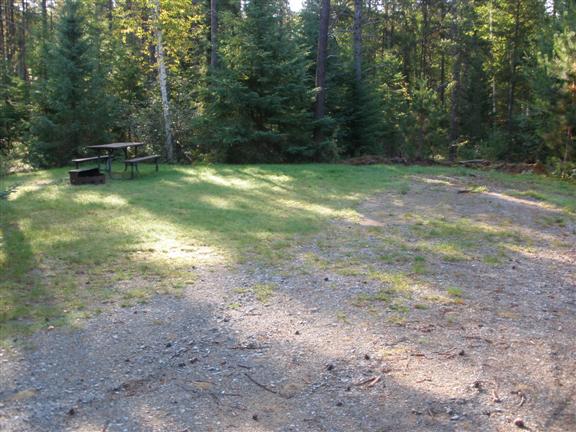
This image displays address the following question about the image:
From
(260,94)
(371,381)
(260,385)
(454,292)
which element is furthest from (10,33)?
(371,381)

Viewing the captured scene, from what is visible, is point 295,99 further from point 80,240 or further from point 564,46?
point 80,240

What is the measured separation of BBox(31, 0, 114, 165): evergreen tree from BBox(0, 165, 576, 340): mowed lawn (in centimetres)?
216

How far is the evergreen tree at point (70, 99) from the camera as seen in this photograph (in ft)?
51.4

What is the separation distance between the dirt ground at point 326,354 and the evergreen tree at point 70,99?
12105 millimetres

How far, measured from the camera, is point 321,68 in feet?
53.3

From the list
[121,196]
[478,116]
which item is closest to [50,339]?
[121,196]

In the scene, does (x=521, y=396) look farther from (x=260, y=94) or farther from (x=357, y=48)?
(x=357, y=48)

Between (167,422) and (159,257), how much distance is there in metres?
3.41

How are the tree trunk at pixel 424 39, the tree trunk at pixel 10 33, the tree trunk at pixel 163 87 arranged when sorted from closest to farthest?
the tree trunk at pixel 163 87, the tree trunk at pixel 424 39, the tree trunk at pixel 10 33

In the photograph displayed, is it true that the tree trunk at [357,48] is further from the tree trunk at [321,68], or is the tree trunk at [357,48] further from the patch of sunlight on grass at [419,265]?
the patch of sunlight on grass at [419,265]

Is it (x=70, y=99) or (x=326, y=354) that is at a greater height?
(x=70, y=99)

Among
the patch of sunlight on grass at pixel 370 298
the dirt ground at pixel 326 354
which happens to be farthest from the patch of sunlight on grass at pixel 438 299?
the patch of sunlight on grass at pixel 370 298

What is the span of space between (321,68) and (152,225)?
403 inches

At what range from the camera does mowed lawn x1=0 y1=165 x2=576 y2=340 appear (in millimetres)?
5121
